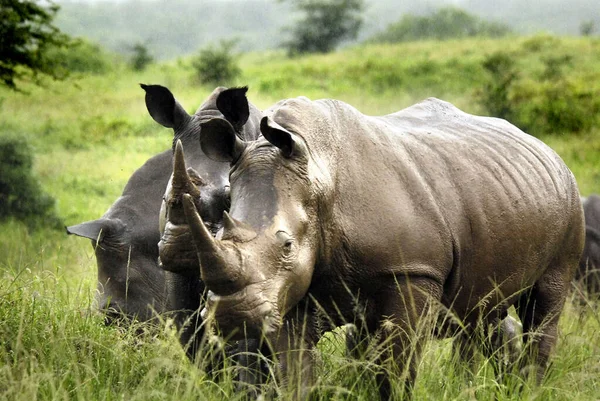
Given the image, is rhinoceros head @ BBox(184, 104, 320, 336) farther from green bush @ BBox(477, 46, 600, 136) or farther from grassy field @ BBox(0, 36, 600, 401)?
green bush @ BBox(477, 46, 600, 136)

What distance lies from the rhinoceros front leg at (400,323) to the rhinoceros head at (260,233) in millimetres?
485

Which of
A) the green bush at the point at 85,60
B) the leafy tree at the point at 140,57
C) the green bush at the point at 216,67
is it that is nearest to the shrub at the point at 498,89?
the green bush at the point at 216,67

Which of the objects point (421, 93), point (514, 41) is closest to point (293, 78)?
point (421, 93)

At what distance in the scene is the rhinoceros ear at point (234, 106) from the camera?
15.5 feet

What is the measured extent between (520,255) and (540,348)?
689 mm

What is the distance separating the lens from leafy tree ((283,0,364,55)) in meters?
47.9

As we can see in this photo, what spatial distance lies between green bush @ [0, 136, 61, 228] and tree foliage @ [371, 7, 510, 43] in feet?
187

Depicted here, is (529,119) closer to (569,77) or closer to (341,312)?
(569,77)

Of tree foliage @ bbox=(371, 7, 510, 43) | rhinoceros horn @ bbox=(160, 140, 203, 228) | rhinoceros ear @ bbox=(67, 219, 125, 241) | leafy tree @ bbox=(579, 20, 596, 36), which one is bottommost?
tree foliage @ bbox=(371, 7, 510, 43)

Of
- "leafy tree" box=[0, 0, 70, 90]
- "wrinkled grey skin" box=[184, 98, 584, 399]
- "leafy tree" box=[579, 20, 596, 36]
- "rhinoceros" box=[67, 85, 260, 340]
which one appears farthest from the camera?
"leafy tree" box=[579, 20, 596, 36]

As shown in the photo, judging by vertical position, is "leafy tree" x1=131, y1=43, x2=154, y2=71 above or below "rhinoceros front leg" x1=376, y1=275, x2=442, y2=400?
below

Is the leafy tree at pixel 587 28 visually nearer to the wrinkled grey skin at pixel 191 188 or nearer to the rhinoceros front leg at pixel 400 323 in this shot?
the wrinkled grey skin at pixel 191 188

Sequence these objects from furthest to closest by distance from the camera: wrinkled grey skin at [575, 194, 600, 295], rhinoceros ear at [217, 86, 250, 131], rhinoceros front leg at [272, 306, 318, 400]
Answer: wrinkled grey skin at [575, 194, 600, 295], rhinoceros ear at [217, 86, 250, 131], rhinoceros front leg at [272, 306, 318, 400]

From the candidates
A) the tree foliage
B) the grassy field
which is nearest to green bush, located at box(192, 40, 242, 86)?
the grassy field
